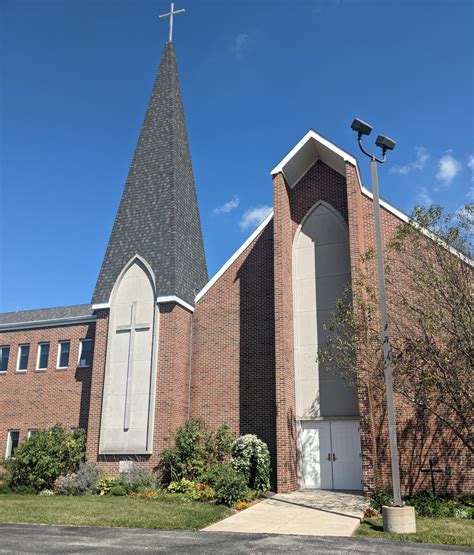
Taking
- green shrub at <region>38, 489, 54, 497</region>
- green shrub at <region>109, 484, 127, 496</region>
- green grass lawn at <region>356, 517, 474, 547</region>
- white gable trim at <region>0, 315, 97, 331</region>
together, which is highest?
white gable trim at <region>0, 315, 97, 331</region>

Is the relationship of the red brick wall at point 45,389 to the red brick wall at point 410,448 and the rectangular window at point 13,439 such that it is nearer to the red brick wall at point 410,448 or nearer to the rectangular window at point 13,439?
the rectangular window at point 13,439

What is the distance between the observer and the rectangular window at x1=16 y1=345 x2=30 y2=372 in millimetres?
28094

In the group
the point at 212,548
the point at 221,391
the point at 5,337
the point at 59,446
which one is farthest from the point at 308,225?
the point at 5,337

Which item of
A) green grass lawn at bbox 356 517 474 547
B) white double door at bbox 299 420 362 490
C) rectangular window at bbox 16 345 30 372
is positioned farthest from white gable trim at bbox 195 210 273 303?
green grass lawn at bbox 356 517 474 547

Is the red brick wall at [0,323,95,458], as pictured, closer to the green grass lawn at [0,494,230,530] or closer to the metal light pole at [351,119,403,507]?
the green grass lawn at [0,494,230,530]

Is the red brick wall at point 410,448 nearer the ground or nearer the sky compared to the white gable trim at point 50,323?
nearer the ground

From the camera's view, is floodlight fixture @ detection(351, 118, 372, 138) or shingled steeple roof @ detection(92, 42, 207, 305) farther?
shingled steeple roof @ detection(92, 42, 207, 305)

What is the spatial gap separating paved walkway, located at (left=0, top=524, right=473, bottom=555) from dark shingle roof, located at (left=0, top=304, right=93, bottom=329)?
1579cm

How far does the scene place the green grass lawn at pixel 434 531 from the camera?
38.4 feet

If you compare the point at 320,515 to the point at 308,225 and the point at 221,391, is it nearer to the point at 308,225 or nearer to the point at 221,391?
the point at 221,391

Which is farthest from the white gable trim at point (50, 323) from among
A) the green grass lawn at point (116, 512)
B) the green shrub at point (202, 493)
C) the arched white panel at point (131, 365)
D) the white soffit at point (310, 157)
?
the white soffit at point (310, 157)

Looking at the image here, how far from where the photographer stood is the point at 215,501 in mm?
17188

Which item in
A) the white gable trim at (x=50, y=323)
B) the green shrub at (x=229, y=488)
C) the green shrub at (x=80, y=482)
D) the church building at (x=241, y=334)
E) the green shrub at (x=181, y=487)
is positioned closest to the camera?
the green shrub at (x=229, y=488)

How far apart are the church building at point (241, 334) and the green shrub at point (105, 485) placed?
1036 mm
